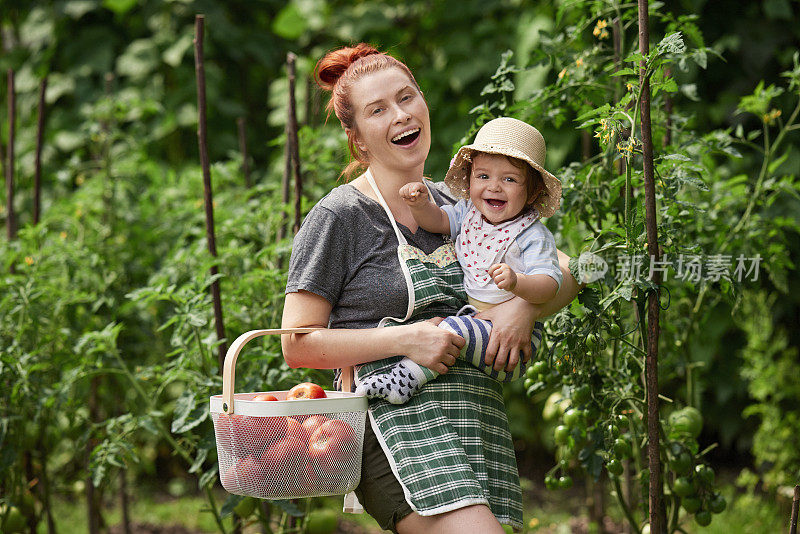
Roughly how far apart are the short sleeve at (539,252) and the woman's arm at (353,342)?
0.71ft

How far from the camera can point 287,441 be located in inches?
63.9

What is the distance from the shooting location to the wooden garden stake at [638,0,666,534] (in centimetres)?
171

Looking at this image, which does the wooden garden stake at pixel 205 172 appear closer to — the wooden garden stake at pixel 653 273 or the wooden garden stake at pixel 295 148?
the wooden garden stake at pixel 295 148

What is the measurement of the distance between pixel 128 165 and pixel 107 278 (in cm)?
71

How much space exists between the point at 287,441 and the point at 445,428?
33cm

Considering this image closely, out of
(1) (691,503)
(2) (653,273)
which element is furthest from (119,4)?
(1) (691,503)

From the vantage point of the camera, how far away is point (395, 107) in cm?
188

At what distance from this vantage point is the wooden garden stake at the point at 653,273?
5.60 ft

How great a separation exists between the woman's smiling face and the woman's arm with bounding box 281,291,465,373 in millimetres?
371

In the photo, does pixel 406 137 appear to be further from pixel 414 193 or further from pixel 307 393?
pixel 307 393

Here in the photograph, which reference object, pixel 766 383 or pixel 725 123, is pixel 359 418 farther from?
pixel 725 123

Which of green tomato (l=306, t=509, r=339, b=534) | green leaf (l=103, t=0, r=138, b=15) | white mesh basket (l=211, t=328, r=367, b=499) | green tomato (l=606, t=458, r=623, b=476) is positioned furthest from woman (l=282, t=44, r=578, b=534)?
green leaf (l=103, t=0, r=138, b=15)

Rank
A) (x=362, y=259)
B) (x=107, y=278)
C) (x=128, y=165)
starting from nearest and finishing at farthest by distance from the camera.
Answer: (x=362, y=259) → (x=107, y=278) → (x=128, y=165)

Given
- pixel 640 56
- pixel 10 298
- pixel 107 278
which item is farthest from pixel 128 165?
pixel 640 56
